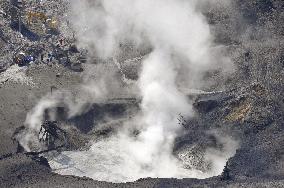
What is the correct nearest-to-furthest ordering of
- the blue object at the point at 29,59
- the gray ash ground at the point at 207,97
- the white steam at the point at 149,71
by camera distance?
the gray ash ground at the point at 207,97 < the white steam at the point at 149,71 < the blue object at the point at 29,59

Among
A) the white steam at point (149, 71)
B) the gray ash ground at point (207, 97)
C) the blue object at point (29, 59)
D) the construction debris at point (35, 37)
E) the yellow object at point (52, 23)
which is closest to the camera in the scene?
the gray ash ground at point (207, 97)

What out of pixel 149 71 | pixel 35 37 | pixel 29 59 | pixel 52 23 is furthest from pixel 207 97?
pixel 52 23

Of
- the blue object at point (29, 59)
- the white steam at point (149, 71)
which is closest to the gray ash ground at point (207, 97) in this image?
the blue object at point (29, 59)

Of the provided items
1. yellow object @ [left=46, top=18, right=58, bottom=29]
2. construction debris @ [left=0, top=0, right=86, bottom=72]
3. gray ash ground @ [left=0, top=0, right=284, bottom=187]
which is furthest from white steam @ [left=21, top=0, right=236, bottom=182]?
yellow object @ [left=46, top=18, right=58, bottom=29]

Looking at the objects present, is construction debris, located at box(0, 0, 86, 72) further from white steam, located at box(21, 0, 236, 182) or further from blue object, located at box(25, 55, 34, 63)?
white steam, located at box(21, 0, 236, 182)

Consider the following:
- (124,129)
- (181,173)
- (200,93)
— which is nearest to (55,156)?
(124,129)

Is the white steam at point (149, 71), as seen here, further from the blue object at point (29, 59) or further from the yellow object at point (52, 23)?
the blue object at point (29, 59)

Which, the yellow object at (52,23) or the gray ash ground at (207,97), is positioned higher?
the yellow object at (52,23)

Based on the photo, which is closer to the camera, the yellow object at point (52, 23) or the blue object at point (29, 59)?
the blue object at point (29, 59)
